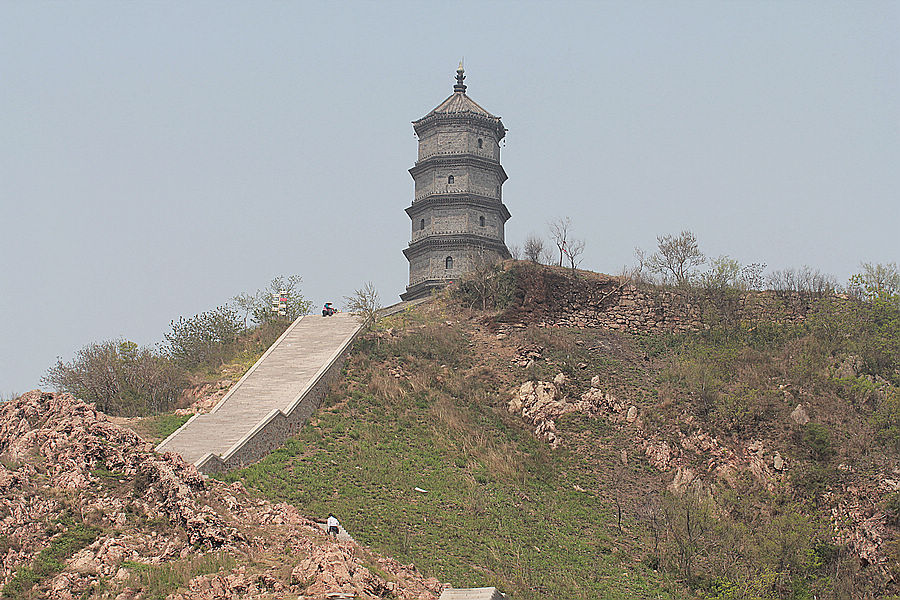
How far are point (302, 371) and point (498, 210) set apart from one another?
746 inches

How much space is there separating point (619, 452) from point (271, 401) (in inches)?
335

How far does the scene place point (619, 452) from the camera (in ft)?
74.3

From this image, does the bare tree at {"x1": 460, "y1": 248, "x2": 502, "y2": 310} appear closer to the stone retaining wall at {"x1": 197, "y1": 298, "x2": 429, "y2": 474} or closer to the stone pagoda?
the stone retaining wall at {"x1": 197, "y1": 298, "x2": 429, "y2": 474}

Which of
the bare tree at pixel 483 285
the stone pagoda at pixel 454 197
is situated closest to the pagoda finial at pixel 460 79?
the stone pagoda at pixel 454 197

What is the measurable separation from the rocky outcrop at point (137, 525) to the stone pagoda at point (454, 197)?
2588cm

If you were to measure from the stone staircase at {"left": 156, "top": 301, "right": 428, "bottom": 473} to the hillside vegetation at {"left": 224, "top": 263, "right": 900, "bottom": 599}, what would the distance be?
45 centimetres

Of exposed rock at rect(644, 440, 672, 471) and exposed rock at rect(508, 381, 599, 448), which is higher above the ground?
exposed rock at rect(508, 381, 599, 448)

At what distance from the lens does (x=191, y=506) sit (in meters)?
12.4

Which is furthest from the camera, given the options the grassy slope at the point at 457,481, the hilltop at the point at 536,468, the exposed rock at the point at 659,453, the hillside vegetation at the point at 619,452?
the exposed rock at the point at 659,453

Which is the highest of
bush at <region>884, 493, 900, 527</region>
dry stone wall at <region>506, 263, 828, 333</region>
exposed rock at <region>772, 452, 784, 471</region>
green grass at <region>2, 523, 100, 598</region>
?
dry stone wall at <region>506, 263, 828, 333</region>

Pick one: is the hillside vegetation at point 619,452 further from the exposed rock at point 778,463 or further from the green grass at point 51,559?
the green grass at point 51,559

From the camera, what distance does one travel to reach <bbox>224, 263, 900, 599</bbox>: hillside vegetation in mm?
17406

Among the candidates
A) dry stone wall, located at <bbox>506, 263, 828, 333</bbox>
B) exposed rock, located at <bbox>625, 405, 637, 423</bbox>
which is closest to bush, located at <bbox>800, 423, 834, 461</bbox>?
exposed rock, located at <bbox>625, 405, 637, 423</bbox>

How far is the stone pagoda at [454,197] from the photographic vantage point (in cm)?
4003
